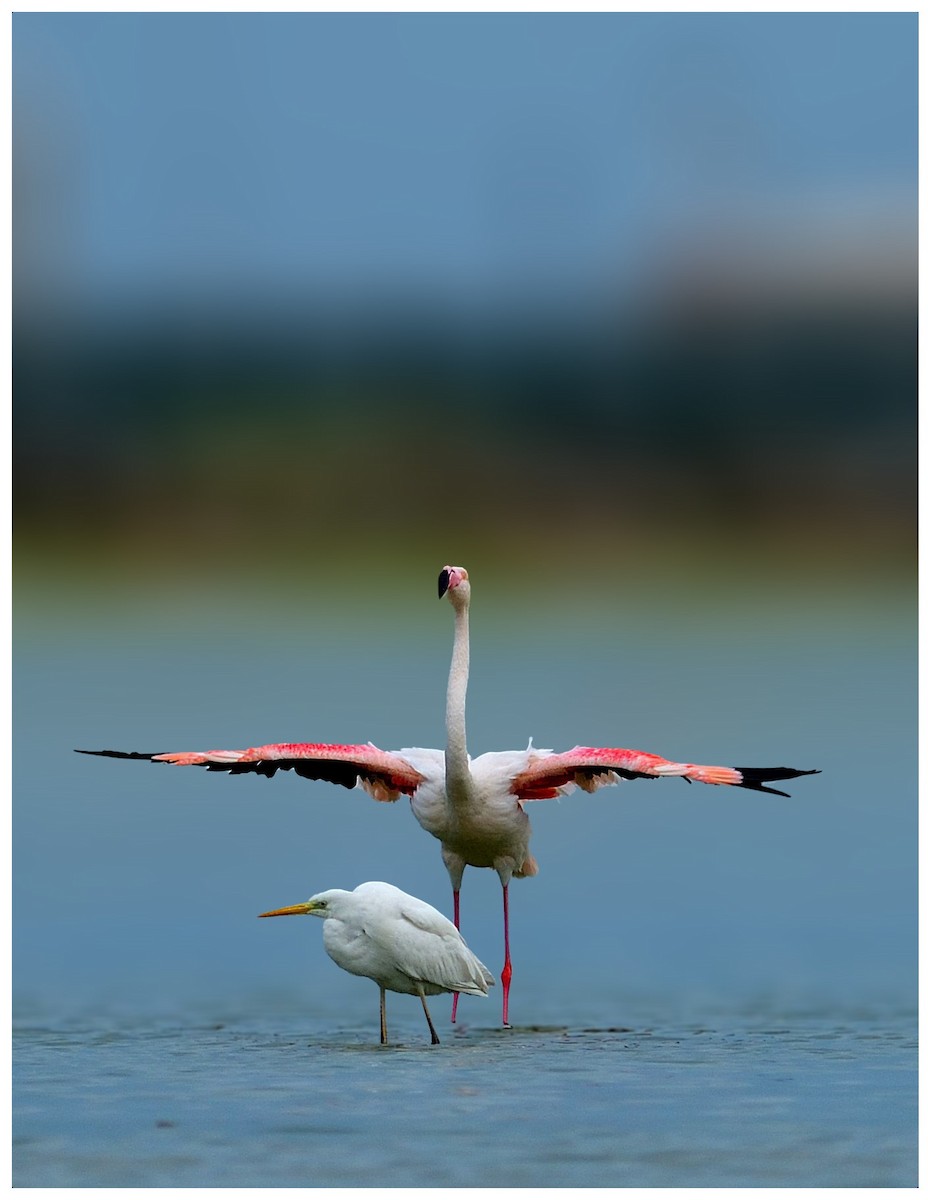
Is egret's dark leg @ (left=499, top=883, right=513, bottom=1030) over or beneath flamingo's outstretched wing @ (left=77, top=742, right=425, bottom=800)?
beneath

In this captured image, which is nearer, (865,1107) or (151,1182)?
(151,1182)

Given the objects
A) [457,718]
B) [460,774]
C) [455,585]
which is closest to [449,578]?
[455,585]

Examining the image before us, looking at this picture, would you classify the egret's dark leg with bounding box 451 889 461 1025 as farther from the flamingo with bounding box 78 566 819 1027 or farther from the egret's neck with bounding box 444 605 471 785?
the egret's neck with bounding box 444 605 471 785

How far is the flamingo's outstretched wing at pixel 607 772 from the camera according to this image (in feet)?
43.3

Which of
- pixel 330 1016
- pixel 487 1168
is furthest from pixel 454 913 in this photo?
pixel 487 1168

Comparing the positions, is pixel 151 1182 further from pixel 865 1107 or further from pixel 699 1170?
pixel 865 1107

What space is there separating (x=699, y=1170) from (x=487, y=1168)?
37.4 inches

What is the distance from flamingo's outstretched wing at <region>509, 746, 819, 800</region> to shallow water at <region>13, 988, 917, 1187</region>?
4.98 ft

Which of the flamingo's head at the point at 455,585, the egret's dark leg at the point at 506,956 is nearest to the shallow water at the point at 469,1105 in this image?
the egret's dark leg at the point at 506,956

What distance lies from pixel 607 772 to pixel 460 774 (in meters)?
0.92

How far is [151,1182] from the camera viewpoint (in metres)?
10.3

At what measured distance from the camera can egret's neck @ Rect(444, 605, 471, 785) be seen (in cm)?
1438

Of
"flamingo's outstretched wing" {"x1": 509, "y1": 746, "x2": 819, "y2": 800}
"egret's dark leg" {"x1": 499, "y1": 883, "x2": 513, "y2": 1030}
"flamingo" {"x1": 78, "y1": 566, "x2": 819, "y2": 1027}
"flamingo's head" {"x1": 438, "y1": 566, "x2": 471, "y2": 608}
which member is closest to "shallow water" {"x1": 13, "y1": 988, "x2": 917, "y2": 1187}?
"egret's dark leg" {"x1": 499, "y1": 883, "x2": 513, "y2": 1030}

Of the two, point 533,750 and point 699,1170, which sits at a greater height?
point 533,750
